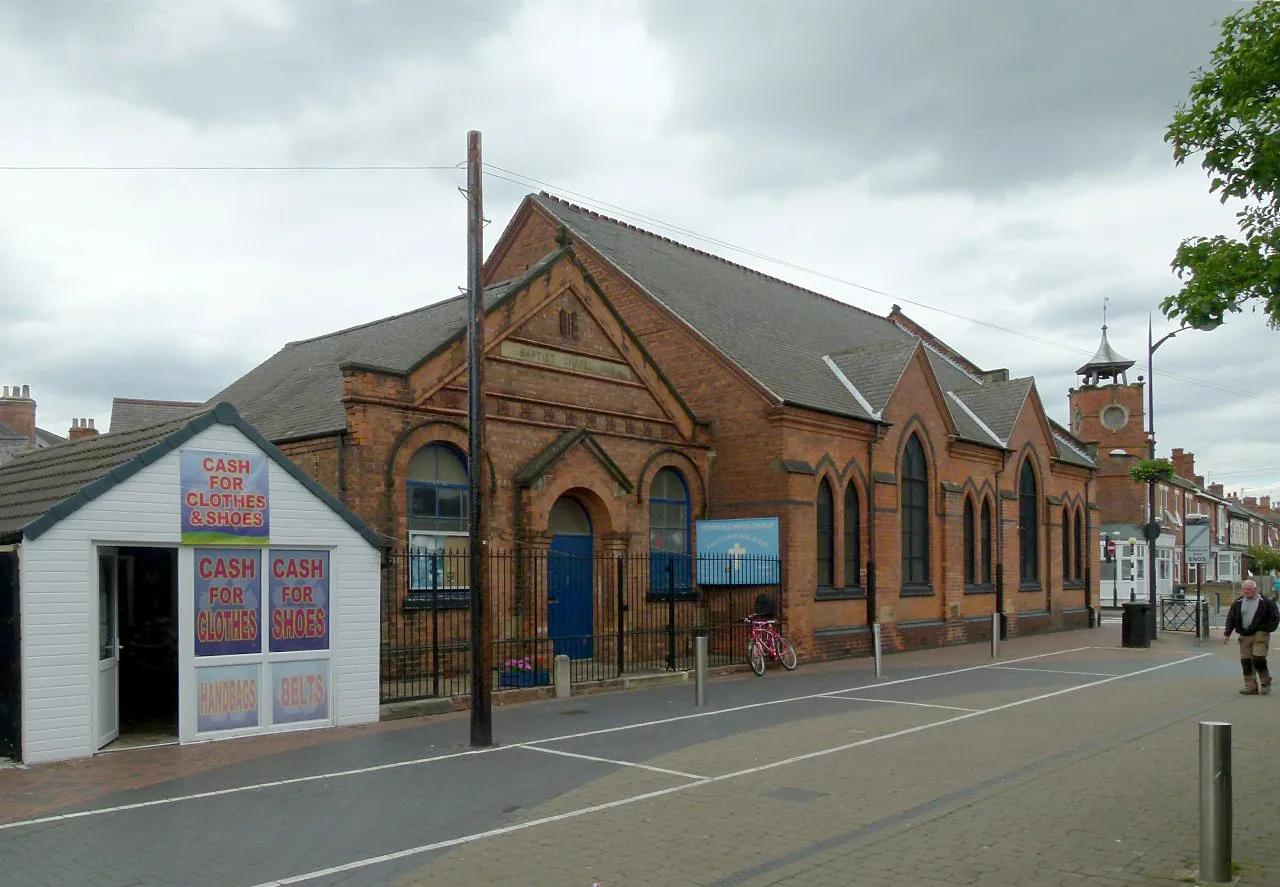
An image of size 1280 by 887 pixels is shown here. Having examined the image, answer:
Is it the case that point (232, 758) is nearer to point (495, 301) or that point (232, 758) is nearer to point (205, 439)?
A: point (205, 439)

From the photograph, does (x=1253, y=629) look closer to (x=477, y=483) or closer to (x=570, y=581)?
(x=570, y=581)

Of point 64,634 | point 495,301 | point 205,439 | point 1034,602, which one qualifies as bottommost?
point 1034,602

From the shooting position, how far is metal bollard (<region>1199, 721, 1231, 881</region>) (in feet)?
22.2

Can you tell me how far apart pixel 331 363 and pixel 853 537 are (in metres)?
12.2

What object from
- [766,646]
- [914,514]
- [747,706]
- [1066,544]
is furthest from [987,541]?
[747,706]

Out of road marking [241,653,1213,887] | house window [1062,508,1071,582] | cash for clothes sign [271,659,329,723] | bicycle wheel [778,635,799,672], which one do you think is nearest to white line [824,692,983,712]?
road marking [241,653,1213,887]

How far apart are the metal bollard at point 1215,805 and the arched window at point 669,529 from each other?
14.6 metres

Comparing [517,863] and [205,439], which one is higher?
[205,439]

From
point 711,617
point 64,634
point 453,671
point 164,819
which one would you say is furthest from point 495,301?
point 164,819

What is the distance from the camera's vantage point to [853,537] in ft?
80.1

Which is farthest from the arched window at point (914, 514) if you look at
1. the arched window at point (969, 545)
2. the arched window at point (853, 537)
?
A: the arched window at point (969, 545)

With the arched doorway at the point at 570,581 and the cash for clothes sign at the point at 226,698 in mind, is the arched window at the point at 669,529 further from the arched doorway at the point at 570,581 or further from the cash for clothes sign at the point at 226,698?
the cash for clothes sign at the point at 226,698

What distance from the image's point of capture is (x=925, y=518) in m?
27.3

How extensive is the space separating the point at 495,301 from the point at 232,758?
966cm
